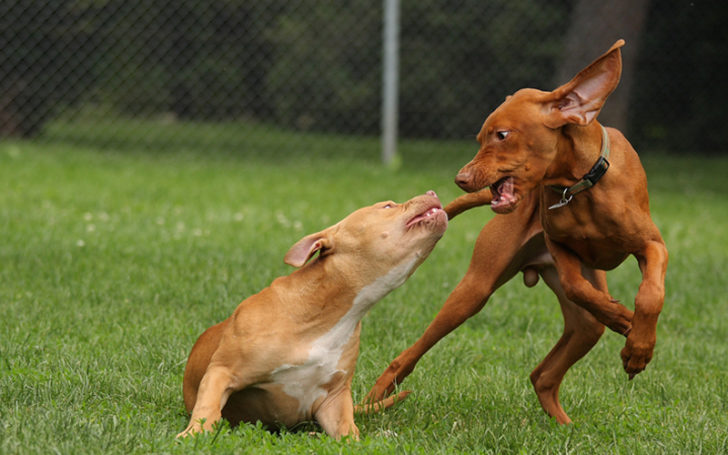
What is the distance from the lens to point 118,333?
179 inches

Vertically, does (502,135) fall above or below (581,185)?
above

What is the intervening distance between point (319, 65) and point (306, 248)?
1310cm

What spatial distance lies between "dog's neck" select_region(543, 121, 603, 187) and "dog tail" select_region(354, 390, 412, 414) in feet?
3.32

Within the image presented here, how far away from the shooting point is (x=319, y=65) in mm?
16094

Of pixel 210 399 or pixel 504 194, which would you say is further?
pixel 504 194

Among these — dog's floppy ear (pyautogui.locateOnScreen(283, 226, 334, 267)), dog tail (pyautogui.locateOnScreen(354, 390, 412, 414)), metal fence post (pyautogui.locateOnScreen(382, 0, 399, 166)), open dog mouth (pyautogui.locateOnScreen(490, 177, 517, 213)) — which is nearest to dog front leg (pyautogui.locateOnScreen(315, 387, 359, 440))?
A: dog tail (pyautogui.locateOnScreen(354, 390, 412, 414))

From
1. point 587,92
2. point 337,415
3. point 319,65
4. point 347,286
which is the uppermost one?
point 587,92

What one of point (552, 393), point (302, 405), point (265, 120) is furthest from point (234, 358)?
point (265, 120)

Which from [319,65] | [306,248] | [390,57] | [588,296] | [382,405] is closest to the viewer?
[306,248]

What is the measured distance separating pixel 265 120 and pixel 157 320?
10495 mm

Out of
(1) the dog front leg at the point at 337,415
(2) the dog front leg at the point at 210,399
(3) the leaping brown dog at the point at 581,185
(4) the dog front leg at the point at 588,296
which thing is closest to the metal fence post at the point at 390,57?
(3) the leaping brown dog at the point at 581,185

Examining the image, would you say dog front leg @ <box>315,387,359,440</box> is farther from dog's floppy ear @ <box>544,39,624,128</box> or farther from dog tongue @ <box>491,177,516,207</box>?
dog's floppy ear @ <box>544,39,624,128</box>

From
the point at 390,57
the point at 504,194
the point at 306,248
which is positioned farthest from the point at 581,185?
the point at 390,57

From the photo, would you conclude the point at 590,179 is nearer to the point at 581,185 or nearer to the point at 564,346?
the point at 581,185
